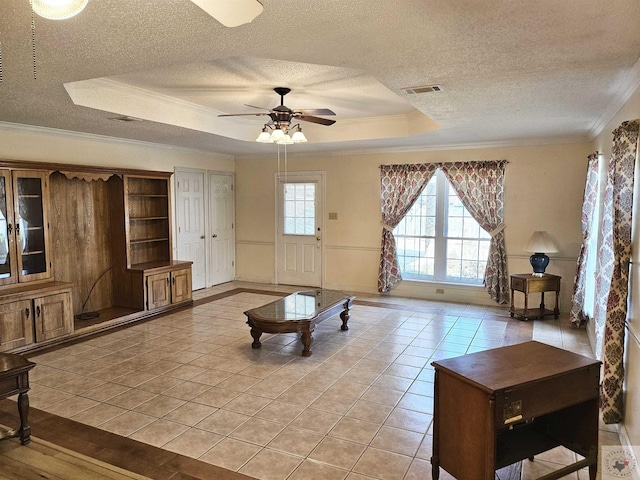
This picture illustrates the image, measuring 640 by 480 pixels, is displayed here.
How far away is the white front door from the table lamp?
11.3 ft

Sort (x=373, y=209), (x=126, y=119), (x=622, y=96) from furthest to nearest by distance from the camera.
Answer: (x=373, y=209) → (x=126, y=119) → (x=622, y=96)

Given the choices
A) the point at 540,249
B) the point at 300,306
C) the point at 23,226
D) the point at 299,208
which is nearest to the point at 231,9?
A: the point at 300,306

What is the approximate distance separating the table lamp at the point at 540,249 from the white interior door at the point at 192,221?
205 inches

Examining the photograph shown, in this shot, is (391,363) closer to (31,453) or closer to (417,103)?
(417,103)

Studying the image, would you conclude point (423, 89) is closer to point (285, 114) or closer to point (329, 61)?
point (329, 61)

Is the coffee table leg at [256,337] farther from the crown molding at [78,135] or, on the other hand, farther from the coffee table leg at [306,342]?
the crown molding at [78,135]

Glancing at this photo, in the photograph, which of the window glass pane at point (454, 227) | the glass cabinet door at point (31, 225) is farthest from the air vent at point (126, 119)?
the window glass pane at point (454, 227)

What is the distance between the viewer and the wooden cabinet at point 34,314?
427 cm

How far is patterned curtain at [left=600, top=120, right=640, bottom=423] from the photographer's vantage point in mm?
2920

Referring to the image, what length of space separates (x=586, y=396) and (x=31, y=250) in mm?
A: 5314

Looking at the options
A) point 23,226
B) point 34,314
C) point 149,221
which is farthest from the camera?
point 149,221

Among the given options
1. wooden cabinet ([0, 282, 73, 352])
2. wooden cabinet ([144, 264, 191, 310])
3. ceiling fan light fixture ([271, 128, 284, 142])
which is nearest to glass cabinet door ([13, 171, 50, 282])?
wooden cabinet ([0, 282, 73, 352])

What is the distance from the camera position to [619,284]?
297 centimetres

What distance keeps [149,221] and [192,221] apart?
0.90 metres
